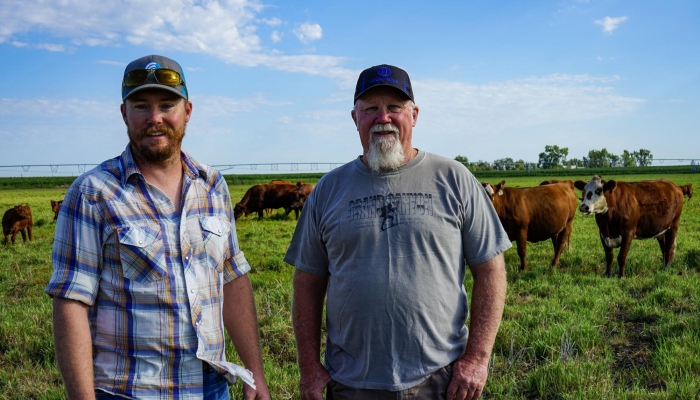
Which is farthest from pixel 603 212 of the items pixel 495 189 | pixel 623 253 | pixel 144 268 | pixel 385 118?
pixel 144 268

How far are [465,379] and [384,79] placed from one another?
159cm

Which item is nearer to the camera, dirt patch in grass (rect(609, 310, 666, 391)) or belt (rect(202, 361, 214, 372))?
belt (rect(202, 361, 214, 372))

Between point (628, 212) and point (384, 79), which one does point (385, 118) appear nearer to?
point (384, 79)

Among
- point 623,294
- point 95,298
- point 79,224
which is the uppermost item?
point 79,224

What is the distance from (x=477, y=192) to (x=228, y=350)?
353 centimetres

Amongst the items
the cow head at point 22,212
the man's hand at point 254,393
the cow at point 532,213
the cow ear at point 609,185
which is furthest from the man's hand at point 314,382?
the cow head at point 22,212

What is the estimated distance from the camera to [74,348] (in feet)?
7.32

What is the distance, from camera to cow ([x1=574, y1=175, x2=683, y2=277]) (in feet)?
32.8

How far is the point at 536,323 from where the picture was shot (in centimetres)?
619

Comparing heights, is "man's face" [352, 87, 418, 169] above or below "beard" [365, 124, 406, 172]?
above

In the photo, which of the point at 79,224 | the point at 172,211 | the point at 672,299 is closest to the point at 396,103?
the point at 172,211

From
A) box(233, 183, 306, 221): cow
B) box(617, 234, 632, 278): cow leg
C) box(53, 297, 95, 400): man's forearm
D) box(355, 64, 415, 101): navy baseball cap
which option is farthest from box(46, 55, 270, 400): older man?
box(233, 183, 306, 221): cow

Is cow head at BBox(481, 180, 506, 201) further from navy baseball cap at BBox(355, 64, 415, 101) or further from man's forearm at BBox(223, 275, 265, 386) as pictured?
man's forearm at BBox(223, 275, 265, 386)

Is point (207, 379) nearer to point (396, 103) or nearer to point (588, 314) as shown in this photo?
point (396, 103)
